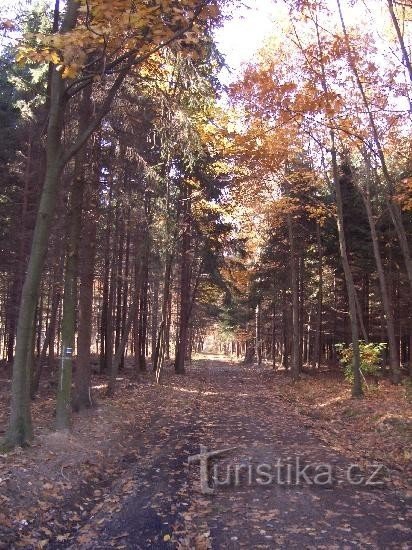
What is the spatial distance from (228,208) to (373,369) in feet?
37.3

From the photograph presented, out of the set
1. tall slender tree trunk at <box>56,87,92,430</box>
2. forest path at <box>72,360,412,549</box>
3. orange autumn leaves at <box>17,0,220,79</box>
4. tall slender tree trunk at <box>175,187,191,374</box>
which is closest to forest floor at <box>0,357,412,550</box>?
forest path at <box>72,360,412,549</box>

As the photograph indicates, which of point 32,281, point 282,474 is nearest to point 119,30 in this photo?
point 32,281

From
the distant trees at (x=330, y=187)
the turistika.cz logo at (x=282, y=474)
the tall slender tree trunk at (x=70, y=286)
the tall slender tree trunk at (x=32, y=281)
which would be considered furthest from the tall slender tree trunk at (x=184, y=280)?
the turistika.cz logo at (x=282, y=474)

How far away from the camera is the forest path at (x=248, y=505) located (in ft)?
18.1

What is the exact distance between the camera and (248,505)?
658 cm

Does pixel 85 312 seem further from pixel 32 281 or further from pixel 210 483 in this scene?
pixel 210 483

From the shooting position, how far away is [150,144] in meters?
14.8

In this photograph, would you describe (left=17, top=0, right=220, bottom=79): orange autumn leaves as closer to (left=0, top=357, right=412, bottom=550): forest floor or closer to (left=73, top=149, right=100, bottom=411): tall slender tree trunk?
(left=73, top=149, right=100, bottom=411): tall slender tree trunk

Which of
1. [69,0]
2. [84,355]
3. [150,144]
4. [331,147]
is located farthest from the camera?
[331,147]

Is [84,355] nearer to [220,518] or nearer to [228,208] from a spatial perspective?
[220,518]

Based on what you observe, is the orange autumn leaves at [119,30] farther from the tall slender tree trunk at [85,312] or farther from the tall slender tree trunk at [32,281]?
the tall slender tree trunk at [85,312]

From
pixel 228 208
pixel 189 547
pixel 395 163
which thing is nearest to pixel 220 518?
pixel 189 547

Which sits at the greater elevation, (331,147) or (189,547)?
(331,147)

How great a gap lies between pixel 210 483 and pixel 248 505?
1.13 metres
